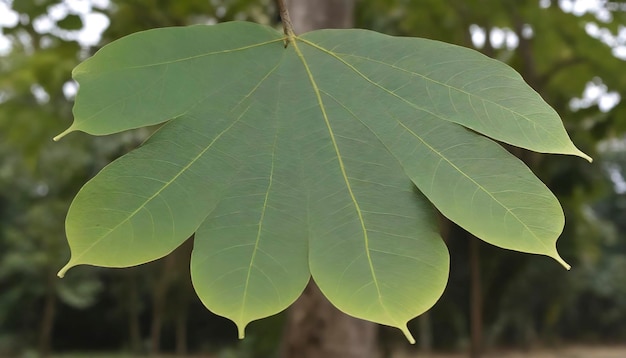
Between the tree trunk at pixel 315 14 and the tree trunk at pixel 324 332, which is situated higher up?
the tree trunk at pixel 315 14

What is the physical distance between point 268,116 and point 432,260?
0.72 ft

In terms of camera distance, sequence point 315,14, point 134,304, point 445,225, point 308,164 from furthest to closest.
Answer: point 134,304
point 445,225
point 315,14
point 308,164

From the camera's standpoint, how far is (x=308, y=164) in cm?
60

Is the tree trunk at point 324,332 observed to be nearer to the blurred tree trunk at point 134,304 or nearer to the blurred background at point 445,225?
the blurred background at point 445,225

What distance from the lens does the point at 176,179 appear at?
0.57 meters

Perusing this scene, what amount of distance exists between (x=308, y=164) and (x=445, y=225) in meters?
2.04

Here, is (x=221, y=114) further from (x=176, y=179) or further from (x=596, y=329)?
(x=596, y=329)

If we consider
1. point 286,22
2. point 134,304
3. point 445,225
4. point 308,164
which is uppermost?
point 286,22

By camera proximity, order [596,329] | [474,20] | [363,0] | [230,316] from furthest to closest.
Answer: [596,329], [363,0], [474,20], [230,316]

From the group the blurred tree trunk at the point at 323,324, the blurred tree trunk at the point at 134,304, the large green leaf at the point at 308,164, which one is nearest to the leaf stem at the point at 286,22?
the large green leaf at the point at 308,164

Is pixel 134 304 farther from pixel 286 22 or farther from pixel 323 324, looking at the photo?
pixel 286 22

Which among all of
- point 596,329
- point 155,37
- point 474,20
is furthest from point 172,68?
point 596,329

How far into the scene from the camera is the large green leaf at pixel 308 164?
0.54 metres

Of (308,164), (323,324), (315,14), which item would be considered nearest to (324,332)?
(323,324)
